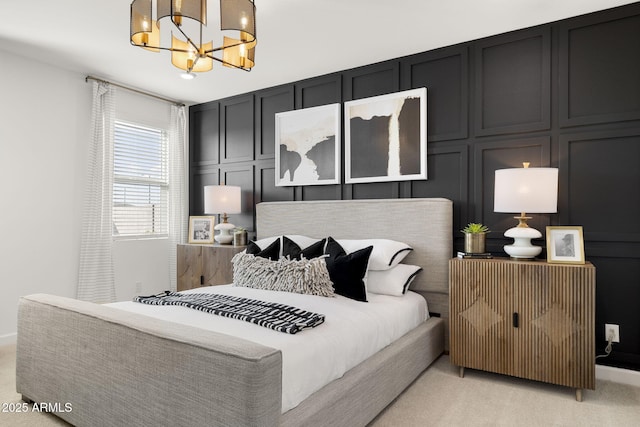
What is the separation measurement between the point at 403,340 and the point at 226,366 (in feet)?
4.74

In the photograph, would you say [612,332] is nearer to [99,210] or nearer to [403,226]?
[403,226]

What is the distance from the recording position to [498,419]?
2.17 m

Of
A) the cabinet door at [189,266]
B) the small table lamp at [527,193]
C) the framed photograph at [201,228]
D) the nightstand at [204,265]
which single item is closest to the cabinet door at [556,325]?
the small table lamp at [527,193]

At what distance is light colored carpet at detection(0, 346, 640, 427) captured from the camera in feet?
7.00

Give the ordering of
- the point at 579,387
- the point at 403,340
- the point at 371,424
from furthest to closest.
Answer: the point at 403,340 → the point at 579,387 → the point at 371,424

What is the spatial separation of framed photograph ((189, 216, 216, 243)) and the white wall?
2.70ft

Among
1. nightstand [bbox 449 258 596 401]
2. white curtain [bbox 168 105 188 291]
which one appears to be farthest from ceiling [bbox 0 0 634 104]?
A: nightstand [bbox 449 258 596 401]

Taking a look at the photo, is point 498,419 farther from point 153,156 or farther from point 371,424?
point 153,156

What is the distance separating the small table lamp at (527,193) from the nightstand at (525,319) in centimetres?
18

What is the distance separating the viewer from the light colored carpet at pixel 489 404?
7.00 feet

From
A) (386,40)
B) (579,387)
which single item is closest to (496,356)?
(579,387)

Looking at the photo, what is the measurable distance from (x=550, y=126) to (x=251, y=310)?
2.42 meters

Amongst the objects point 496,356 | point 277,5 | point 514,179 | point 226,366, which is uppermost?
point 277,5

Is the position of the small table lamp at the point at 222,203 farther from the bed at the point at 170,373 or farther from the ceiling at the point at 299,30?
the bed at the point at 170,373
